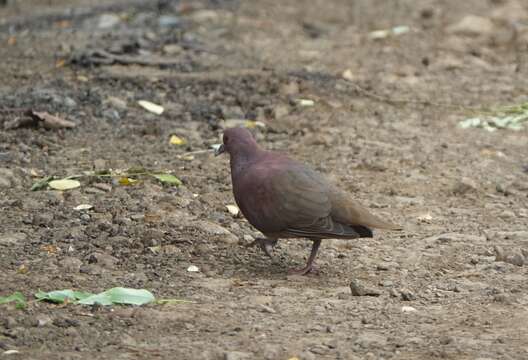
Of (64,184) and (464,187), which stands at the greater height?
(64,184)

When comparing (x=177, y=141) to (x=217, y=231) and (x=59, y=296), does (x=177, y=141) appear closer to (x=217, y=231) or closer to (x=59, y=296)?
(x=217, y=231)

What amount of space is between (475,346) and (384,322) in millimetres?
469

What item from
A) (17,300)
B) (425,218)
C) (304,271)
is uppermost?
(17,300)

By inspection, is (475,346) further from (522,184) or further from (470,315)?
(522,184)

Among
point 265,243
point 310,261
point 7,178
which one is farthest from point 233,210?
point 7,178

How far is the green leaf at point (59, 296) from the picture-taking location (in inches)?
187

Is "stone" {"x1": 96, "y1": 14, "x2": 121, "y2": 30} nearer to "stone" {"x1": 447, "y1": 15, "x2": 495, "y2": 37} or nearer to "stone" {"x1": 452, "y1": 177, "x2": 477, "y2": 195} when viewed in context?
"stone" {"x1": 447, "y1": 15, "x2": 495, "y2": 37}

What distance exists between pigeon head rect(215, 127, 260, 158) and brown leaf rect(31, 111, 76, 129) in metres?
2.22

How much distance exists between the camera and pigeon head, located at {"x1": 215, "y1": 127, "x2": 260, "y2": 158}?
569 cm

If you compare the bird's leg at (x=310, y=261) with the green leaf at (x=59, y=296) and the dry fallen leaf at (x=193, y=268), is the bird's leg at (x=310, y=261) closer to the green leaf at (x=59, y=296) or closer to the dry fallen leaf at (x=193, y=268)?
the dry fallen leaf at (x=193, y=268)

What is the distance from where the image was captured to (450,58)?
10.4 meters

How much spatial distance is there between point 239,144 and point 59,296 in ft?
4.60

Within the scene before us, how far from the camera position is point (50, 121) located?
7.63 metres

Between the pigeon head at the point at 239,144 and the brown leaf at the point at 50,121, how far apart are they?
7.27ft
